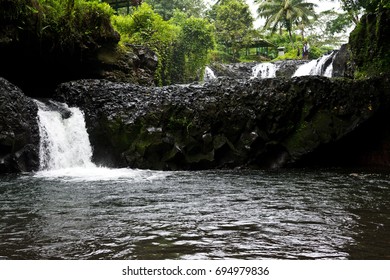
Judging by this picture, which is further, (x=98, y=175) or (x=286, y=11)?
(x=286, y=11)

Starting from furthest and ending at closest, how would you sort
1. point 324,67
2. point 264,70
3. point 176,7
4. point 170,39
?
point 176,7, point 264,70, point 170,39, point 324,67

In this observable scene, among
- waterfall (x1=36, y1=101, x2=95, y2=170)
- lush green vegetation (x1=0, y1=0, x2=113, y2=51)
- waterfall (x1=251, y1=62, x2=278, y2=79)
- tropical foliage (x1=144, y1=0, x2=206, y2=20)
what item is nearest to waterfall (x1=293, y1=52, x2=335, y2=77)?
waterfall (x1=251, y1=62, x2=278, y2=79)

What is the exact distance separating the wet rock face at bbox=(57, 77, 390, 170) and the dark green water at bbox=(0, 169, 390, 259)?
2.30m

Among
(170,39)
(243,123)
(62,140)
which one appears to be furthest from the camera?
(170,39)

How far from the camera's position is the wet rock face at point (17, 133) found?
917cm

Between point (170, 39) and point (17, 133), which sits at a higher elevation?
point (170, 39)

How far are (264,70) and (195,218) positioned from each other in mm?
23189

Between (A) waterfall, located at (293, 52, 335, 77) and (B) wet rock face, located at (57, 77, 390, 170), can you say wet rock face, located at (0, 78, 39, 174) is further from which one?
(A) waterfall, located at (293, 52, 335, 77)

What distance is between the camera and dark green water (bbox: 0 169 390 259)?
336 centimetres

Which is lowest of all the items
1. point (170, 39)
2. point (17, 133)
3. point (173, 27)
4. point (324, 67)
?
point (17, 133)

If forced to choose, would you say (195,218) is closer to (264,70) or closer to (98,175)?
(98,175)

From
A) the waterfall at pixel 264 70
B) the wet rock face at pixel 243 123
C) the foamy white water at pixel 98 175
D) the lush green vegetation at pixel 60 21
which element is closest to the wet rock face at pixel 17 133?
the foamy white water at pixel 98 175

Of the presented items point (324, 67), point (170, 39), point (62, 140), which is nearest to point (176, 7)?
point (170, 39)

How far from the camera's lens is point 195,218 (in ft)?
15.0
